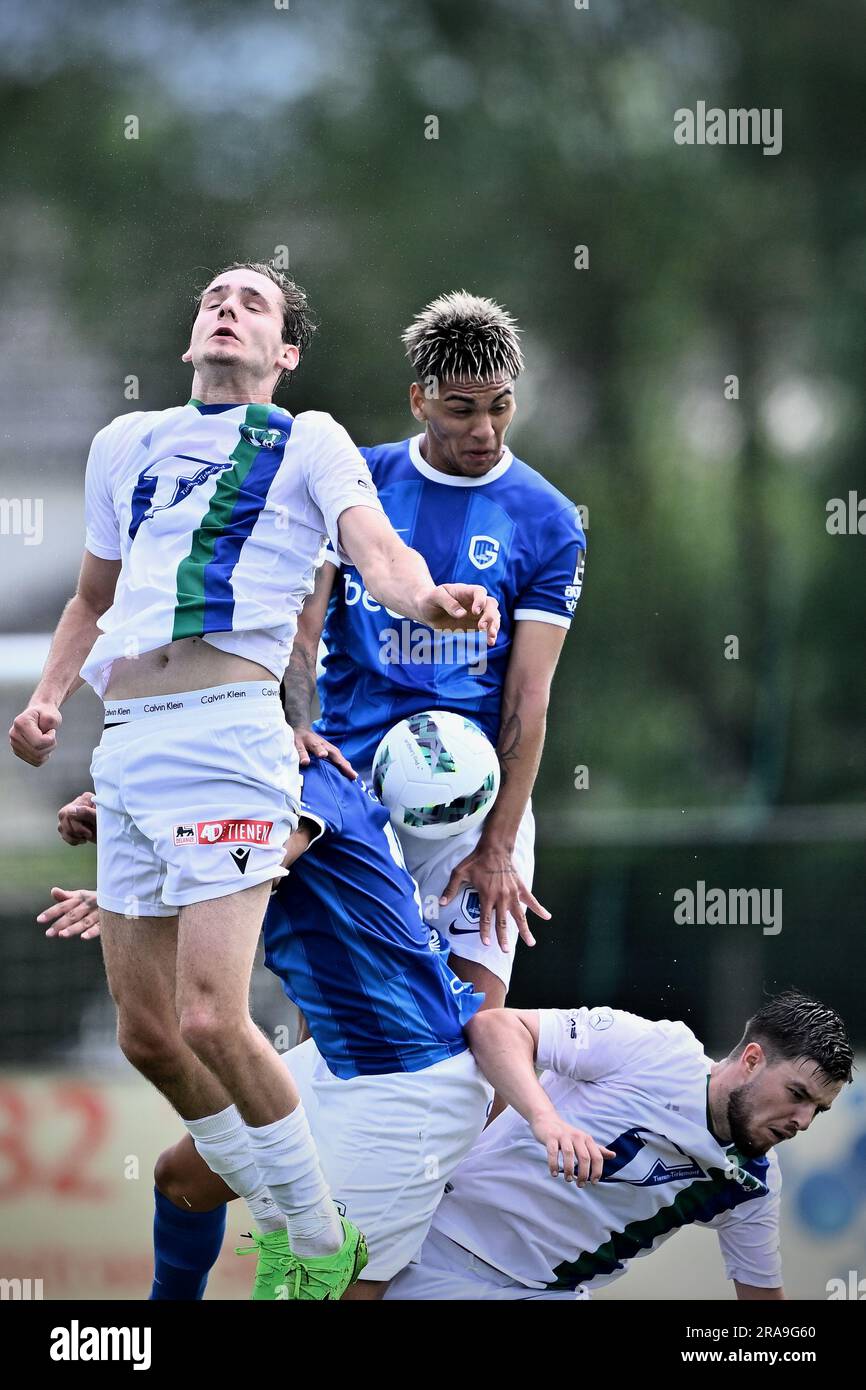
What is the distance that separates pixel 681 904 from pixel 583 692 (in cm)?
96

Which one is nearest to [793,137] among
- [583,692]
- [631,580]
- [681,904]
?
[631,580]

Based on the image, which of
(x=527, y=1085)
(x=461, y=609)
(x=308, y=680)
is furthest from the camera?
(x=308, y=680)

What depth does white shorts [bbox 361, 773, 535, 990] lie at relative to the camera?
122 inches

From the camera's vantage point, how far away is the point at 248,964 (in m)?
2.44

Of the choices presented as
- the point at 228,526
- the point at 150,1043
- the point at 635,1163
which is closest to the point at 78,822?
the point at 150,1043

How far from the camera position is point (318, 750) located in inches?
111

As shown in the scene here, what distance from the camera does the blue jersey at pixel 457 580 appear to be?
3.07 metres

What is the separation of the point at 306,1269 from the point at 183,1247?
Answer: 478 millimetres

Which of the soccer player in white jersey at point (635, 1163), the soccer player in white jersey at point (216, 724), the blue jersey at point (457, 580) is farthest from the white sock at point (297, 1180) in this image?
the blue jersey at point (457, 580)

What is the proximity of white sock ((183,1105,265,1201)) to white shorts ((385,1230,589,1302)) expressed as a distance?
1.44 ft

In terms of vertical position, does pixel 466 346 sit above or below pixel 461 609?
above

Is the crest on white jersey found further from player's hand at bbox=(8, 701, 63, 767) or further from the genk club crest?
player's hand at bbox=(8, 701, 63, 767)

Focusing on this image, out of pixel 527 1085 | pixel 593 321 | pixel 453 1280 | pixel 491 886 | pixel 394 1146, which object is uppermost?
pixel 593 321

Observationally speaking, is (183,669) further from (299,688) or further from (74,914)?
(74,914)
